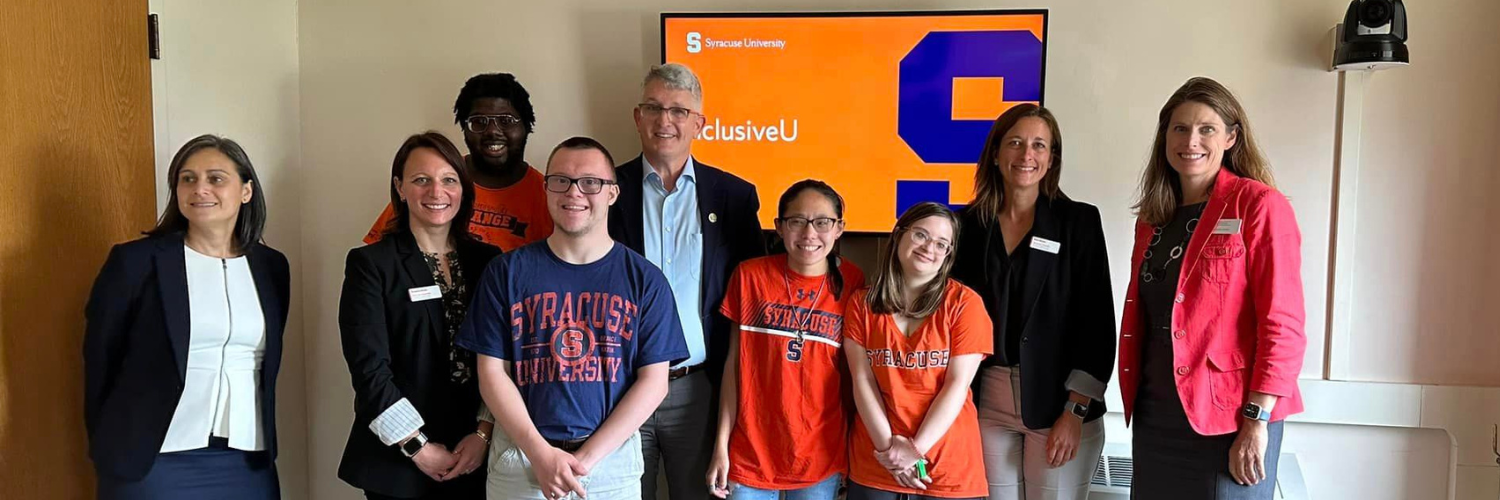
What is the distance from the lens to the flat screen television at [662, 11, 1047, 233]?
8.10 ft

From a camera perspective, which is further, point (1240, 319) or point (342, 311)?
point (342, 311)

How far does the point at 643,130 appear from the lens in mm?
2133

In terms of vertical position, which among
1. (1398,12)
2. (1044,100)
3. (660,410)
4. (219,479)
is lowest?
(219,479)

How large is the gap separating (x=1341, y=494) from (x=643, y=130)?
2608 mm

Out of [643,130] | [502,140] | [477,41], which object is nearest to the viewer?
[643,130]

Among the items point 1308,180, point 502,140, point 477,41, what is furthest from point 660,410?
point 1308,180

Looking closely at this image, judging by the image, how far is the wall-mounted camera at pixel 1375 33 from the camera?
88.1 inches

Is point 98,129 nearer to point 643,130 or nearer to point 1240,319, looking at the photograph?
point 643,130

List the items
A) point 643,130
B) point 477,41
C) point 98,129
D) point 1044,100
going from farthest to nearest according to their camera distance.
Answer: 1. point 477,41
2. point 1044,100
3. point 643,130
4. point 98,129

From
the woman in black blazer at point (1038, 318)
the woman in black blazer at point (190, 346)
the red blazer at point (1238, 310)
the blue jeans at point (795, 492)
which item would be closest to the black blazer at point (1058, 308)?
the woman in black blazer at point (1038, 318)

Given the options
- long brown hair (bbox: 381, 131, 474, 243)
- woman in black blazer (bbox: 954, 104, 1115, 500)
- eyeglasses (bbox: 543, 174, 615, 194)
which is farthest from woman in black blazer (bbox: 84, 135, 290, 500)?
woman in black blazer (bbox: 954, 104, 1115, 500)

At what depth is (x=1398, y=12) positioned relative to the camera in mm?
2250

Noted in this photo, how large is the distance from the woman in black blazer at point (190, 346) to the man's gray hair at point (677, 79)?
1.04 metres

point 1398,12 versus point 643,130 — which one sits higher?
point 1398,12
